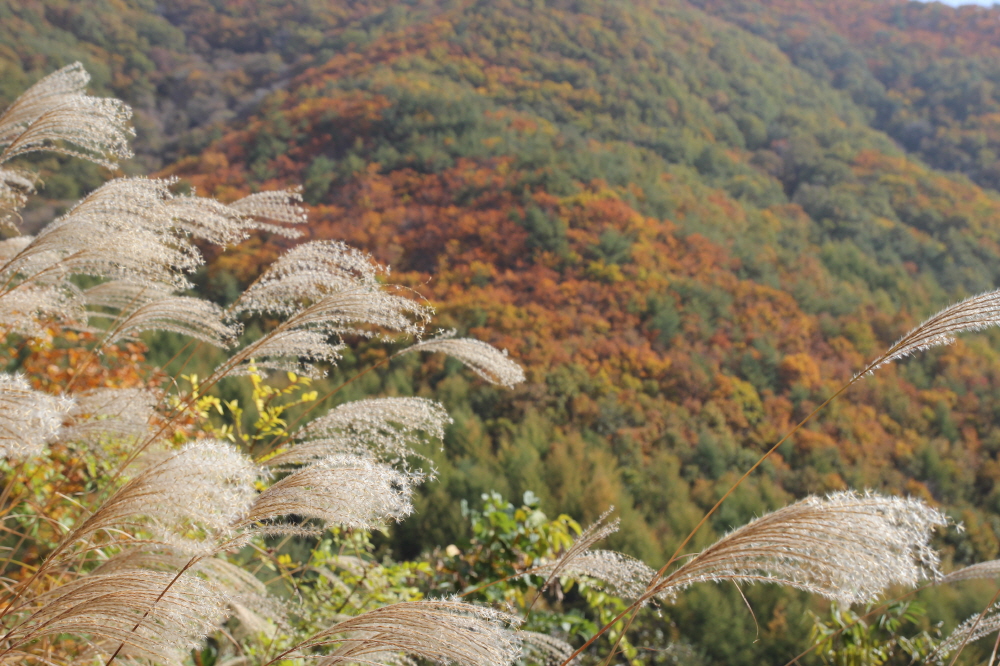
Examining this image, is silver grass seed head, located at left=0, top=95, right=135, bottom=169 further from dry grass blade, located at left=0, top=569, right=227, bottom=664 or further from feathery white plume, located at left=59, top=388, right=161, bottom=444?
dry grass blade, located at left=0, top=569, right=227, bottom=664

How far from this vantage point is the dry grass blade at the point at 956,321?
97 centimetres

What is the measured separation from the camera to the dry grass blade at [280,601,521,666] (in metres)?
0.80

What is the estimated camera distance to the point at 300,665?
1547 millimetres

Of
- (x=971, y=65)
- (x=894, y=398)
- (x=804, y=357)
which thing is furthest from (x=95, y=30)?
(x=971, y=65)

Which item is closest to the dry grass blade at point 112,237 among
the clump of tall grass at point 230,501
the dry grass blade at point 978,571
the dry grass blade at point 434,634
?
the clump of tall grass at point 230,501

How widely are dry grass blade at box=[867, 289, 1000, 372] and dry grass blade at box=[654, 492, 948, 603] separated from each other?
27 centimetres

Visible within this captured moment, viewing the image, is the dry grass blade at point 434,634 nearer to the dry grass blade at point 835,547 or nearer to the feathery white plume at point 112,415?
the dry grass blade at point 835,547

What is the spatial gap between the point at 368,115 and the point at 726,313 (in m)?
8.13

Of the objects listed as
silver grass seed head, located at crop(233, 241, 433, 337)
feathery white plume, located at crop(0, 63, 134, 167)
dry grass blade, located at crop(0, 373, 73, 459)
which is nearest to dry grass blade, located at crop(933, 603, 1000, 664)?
silver grass seed head, located at crop(233, 241, 433, 337)

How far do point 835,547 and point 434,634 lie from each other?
579 millimetres

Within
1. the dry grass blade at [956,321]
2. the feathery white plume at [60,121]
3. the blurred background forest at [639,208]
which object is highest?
the dry grass blade at [956,321]

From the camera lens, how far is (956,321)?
3.23 ft

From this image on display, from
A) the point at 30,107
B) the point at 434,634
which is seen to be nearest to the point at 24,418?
the point at 434,634

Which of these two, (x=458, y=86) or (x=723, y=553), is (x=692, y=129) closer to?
(x=458, y=86)
